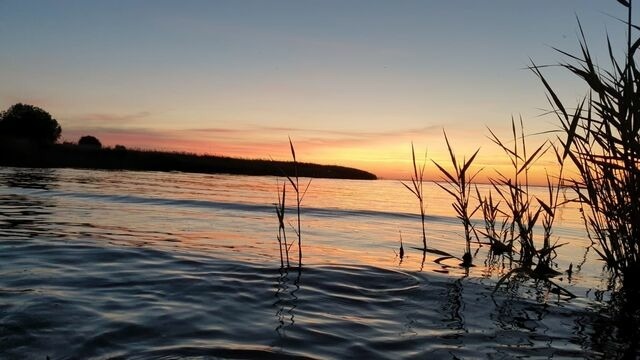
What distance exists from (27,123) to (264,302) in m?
85.9

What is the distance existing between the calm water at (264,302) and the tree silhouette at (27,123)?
75.6 m

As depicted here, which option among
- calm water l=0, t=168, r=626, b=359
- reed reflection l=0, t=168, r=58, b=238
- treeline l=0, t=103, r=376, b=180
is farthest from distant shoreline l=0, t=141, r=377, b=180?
calm water l=0, t=168, r=626, b=359

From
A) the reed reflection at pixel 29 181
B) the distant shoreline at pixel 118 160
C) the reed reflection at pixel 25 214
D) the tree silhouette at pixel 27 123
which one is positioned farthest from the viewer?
the tree silhouette at pixel 27 123

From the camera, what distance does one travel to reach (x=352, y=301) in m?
5.61

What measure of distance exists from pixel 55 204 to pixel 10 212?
110 inches

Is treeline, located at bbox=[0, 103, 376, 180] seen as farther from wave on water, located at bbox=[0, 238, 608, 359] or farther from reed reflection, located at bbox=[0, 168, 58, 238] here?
wave on water, located at bbox=[0, 238, 608, 359]

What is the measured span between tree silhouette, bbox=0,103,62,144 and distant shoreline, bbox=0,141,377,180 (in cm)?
1366

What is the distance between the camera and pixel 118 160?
6331 cm

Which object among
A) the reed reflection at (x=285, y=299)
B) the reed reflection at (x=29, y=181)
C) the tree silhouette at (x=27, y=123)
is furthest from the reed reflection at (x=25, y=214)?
the tree silhouette at (x=27, y=123)

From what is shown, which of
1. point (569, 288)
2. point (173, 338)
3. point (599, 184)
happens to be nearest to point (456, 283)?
point (569, 288)

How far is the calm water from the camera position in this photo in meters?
3.98

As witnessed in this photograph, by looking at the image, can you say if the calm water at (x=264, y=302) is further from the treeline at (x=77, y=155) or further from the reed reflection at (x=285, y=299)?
the treeline at (x=77, y=155)

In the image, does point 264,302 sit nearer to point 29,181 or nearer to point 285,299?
point 285,299

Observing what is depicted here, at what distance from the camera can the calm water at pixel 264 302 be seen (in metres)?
3.98
